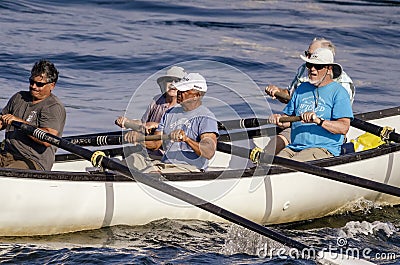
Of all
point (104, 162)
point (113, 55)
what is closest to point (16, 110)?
point (104, 162)

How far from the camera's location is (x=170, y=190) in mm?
8008

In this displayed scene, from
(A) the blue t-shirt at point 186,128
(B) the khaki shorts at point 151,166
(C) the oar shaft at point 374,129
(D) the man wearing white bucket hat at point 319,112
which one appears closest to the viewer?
(A) the blue t-shirt at point 186,128

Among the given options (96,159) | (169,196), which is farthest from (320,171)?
(96,159)

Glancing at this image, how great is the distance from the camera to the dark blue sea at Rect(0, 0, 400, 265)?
8.25m

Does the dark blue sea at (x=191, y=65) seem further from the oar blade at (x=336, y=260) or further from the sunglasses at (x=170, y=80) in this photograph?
the oar blade at (x=336, y=260)

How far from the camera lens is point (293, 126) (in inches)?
375

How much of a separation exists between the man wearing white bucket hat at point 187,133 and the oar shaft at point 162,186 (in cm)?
43

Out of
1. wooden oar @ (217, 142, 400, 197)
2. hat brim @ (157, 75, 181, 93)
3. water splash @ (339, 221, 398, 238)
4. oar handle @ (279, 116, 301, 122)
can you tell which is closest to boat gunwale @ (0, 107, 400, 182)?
wooden oar @ (217, 142, 400, 197)

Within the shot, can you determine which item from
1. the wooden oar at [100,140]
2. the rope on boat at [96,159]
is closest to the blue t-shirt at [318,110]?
the wooden oar at [100,140]

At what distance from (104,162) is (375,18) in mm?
14401

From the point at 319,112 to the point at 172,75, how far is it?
146 cm

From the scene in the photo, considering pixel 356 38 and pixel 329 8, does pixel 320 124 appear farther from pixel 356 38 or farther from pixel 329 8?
pixel 329 8

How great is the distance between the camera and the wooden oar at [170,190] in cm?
770

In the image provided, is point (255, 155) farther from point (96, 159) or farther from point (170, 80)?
point (96, 159)
